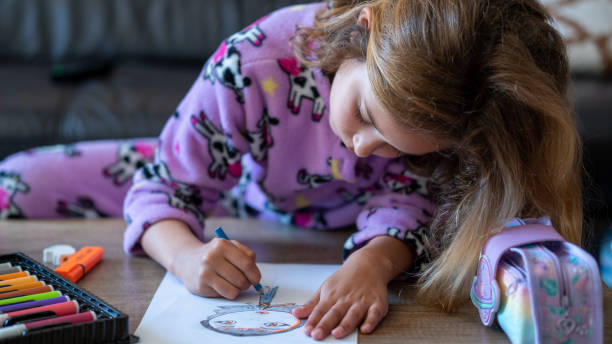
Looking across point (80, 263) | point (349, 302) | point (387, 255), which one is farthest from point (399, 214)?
point (80, 263)

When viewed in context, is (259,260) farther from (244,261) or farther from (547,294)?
(547,294)

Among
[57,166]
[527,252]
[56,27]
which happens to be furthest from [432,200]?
[56,27]

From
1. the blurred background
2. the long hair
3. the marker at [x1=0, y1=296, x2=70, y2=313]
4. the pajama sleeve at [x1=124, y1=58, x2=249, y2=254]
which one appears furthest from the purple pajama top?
the blurred background

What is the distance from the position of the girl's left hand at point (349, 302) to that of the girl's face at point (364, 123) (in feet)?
0.41

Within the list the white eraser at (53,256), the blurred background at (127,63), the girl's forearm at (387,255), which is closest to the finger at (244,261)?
the girl's forearm at (387,255)

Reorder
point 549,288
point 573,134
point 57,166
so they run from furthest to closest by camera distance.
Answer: point 57,166, point 573,134, point 549,288

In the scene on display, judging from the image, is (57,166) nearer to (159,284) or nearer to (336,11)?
(159,284)

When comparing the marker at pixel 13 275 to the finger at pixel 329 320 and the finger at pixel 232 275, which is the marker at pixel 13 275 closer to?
the finger at pixel 232 275

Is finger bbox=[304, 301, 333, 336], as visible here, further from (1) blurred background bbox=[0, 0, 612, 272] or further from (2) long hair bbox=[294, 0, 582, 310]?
(1) blurred background bbox=[0, 0, 612, 272]

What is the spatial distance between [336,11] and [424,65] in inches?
8.7

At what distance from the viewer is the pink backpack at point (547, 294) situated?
0.54 metres

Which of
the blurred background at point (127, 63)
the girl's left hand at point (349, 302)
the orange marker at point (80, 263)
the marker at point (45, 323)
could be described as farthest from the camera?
the blurred background at point (127, 63)

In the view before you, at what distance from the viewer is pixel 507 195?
0.66 meters

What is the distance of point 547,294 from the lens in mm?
543
